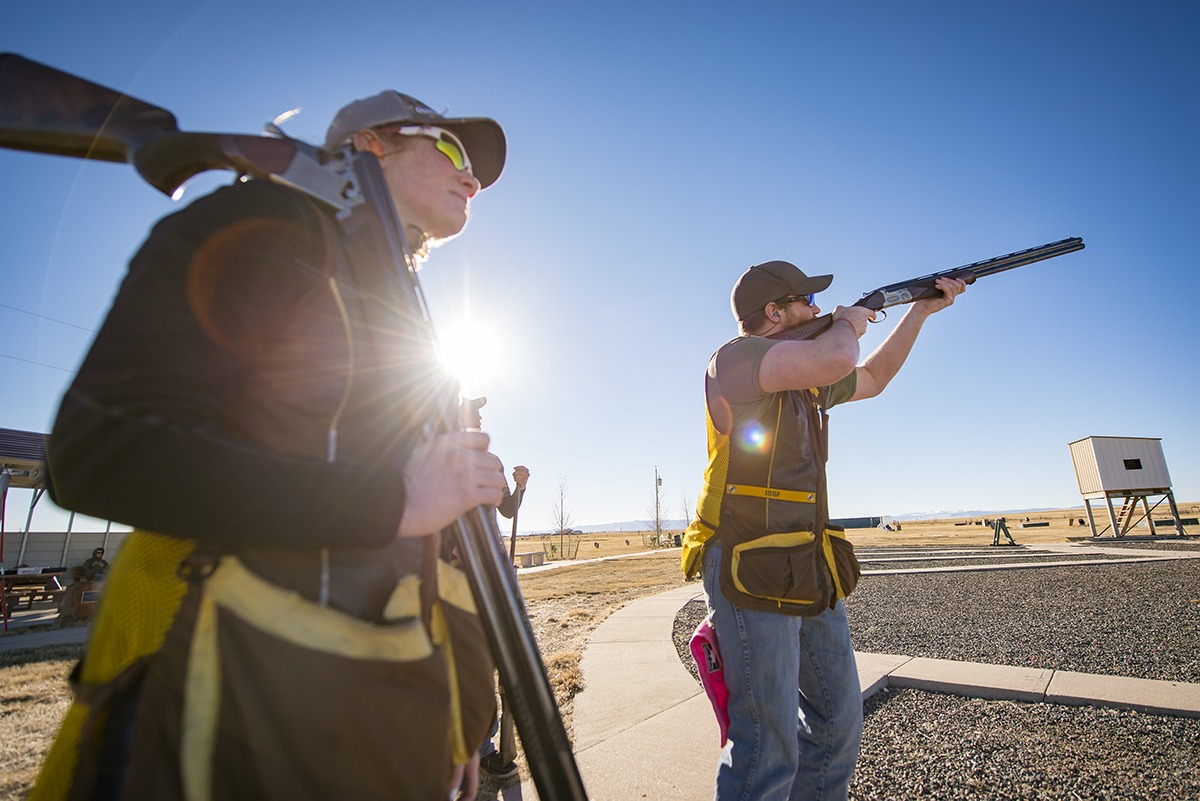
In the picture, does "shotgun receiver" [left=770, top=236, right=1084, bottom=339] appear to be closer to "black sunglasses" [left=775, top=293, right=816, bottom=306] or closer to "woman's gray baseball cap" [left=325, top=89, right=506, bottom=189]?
"black sunglasses" [left=775, top=293, right=816, bottom=306]

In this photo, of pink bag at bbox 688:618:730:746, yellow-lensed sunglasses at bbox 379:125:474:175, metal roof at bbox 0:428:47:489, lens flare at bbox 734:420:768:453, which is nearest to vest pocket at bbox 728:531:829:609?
pink bag at bbox 688:618:730:746

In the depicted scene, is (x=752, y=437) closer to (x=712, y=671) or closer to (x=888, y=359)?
(x=712, y=671)

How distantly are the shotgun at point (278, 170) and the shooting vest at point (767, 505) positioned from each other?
→ 1256mm

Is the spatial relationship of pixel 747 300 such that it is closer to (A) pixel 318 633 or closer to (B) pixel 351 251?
(B) pixel 351 251

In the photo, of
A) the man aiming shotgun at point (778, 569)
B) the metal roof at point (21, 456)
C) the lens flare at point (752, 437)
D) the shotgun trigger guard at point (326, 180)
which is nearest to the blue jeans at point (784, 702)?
the man aiming shotgun at point (778, 569)

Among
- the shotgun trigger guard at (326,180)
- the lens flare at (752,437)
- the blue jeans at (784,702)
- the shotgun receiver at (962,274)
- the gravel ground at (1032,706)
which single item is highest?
the shotgun receiver at (962,274)

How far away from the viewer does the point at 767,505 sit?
2.39m

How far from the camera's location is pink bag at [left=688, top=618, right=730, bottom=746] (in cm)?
227

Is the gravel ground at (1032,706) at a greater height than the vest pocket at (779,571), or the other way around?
the vest pocket at (779,571)

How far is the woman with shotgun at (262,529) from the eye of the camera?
Result: 83 cm

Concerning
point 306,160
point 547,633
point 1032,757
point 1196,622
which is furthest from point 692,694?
point 1196,622

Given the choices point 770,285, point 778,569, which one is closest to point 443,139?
point 770,285

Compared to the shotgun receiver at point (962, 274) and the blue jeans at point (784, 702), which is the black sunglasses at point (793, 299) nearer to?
the shotgun receiver at point (962, 274)

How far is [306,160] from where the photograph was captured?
4.05ft
